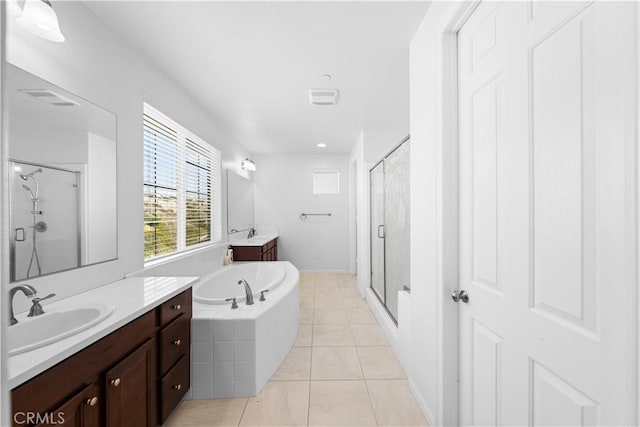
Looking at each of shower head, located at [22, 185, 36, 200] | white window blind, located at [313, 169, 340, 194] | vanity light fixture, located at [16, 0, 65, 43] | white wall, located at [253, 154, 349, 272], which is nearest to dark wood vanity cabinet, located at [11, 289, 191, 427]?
shower head, located at [22, 185, 36, 200]

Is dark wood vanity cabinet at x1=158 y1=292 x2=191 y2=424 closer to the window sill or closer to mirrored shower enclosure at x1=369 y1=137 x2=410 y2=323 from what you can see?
the window sill

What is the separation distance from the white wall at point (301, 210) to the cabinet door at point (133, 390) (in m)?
4.16

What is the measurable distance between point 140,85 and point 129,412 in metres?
2.10

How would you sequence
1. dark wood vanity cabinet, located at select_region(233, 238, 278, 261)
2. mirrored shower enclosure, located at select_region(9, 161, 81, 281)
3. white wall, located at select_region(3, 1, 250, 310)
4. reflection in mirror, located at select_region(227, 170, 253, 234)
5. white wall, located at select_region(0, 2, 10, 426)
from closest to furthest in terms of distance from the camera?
white wall, located at select_region(0, 2, 10, 426) → mirrored shower enclosure, located at select_region(9, 161, 81, 281) → white wall, located at select_region(3, 1, 250, 310) → dark wood vanity cabinet, located at select_region(233, 238, 278, 261) → reflection in mirror, located at select_region(227, 170, 253, 234)

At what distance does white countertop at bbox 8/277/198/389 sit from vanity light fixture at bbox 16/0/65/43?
48.3 inches

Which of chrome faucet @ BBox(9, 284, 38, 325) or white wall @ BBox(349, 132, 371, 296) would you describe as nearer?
chrome faucet @ BBox(9, 284, 38, 325)

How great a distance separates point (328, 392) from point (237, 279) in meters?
1.95

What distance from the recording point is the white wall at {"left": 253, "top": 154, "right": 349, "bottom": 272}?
5.51 metres

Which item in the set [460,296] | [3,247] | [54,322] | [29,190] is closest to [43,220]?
[29,190]

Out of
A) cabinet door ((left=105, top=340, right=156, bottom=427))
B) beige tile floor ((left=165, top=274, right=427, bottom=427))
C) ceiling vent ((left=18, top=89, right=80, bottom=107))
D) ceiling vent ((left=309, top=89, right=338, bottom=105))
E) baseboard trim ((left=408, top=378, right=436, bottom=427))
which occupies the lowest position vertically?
beige tile floor ((left=165, top=274, right=427, bottom=427))

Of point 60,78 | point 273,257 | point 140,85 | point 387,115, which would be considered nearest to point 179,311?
point 60,78

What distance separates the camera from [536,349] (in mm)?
895

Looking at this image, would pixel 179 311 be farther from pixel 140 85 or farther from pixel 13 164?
pixel 140 85

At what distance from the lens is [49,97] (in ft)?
4.42
